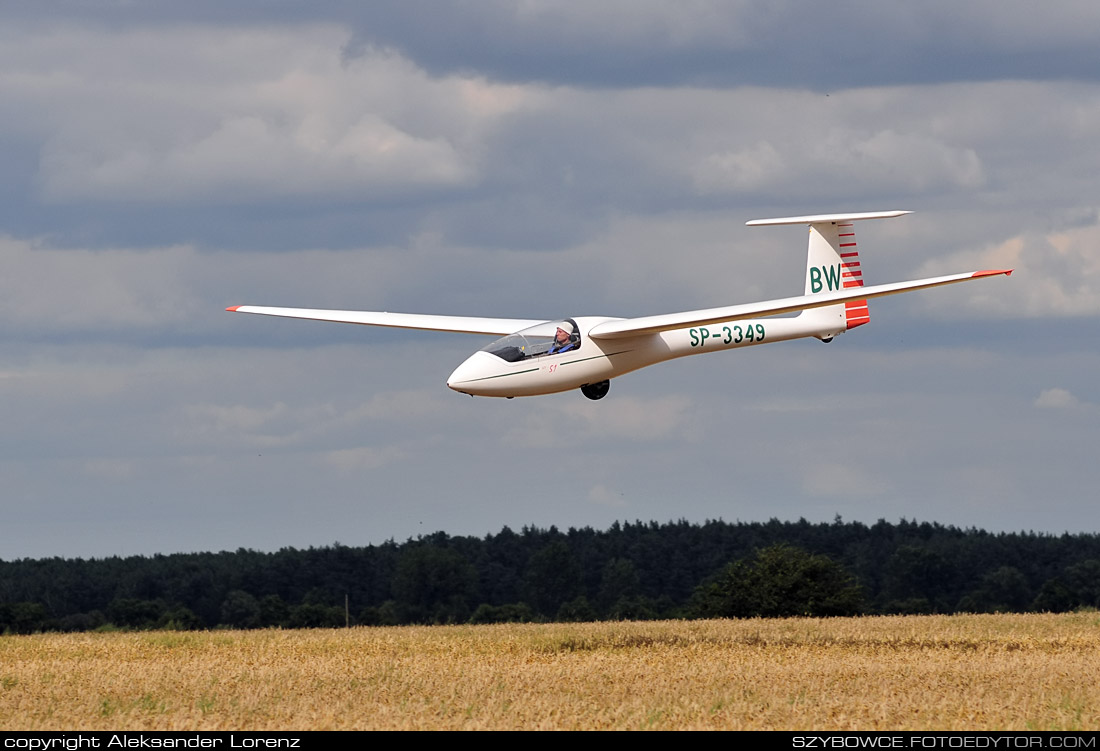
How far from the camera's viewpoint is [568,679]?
28281mm

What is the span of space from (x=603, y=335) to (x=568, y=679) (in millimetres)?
7344

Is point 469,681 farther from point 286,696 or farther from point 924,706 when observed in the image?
point 924,706

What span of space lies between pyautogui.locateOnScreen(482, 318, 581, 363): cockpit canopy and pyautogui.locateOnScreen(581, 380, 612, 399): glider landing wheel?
1805mm

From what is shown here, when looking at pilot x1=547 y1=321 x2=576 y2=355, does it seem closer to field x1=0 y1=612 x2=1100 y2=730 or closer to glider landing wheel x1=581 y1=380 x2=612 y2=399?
glider landing wheel x1=581 y1=380 x2=612 y2=399

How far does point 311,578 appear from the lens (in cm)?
14862

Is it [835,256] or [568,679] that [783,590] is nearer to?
[835,256]

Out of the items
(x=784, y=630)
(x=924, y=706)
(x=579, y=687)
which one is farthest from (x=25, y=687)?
(x=784, y=630)

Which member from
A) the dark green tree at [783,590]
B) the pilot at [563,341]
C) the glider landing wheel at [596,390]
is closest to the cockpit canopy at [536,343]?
the pilot at [563,341]

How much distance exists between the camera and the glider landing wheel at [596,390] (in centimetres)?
3275

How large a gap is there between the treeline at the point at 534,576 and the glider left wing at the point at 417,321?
58319mm

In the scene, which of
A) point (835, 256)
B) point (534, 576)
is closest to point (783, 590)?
point (835, 256)

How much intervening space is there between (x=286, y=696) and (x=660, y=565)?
468 feet

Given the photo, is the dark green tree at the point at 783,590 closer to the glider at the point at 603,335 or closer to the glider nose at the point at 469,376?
the glider at the point at 603,335

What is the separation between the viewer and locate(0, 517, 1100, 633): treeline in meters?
112
